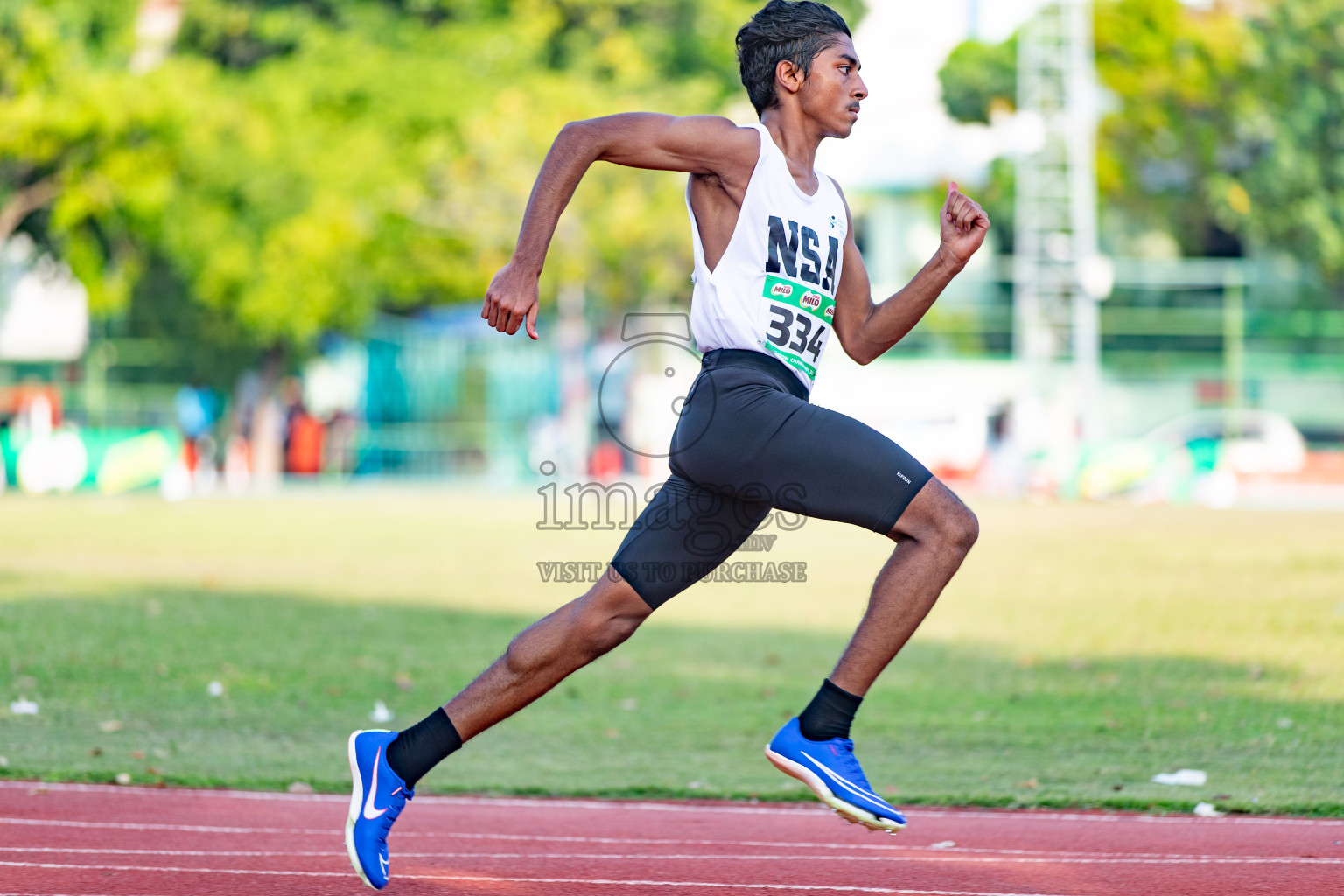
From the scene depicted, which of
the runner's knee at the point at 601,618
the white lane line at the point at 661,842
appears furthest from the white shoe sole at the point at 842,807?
the white lane line at the point at 661,842

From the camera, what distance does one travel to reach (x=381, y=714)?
8359 mm

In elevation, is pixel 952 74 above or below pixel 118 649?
above

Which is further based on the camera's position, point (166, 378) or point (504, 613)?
point (166, 378)

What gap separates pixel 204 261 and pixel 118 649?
87.9ft

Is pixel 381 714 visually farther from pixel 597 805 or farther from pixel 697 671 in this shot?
pixel 697 671

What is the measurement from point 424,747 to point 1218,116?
4130 cm

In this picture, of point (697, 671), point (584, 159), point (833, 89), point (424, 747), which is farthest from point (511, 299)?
point (697, 671)

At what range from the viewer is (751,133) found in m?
4.51

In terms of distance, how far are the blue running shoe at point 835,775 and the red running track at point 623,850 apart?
65 centimetres

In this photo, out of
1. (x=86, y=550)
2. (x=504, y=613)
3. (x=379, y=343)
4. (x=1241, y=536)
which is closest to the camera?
(x=504, y=613)

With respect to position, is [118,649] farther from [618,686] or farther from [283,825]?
[283,825]

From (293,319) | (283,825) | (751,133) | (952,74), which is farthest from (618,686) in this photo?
(952,74)

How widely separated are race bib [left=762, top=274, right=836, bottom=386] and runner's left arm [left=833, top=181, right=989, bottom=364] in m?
0.22

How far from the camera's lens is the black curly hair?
4.66 meters
